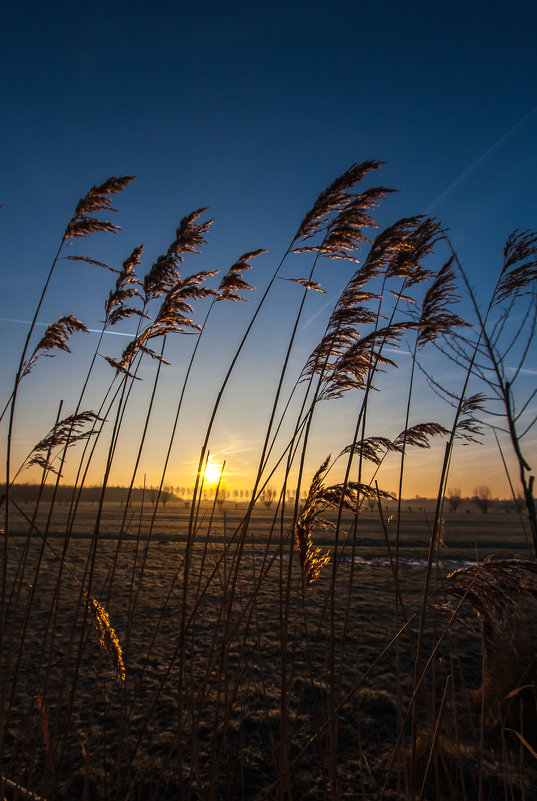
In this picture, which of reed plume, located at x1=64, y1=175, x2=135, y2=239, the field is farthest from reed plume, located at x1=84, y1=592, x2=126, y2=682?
reed plume, located at x1=64, y1=175, x2=135, y2=239

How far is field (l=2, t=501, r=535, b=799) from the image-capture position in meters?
2.10

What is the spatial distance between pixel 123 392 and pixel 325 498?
1.88m

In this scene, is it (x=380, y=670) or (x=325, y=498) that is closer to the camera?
(x=325, y=498)

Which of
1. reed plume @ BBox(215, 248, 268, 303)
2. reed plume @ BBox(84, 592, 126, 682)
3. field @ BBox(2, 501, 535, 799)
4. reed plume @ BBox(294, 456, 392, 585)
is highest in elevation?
reed plume @ BBox(215, 248, 268, 303)

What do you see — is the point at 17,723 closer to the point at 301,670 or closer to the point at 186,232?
the point at 301,670

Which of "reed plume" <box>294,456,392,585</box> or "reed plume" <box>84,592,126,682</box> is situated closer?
"reed plume" <box>84,592,126,682</box>

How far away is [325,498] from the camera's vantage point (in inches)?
102

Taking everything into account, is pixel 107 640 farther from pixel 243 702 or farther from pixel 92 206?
pixel 92 206

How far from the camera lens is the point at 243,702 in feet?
7.86

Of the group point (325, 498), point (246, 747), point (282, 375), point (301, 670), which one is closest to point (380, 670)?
point (301, 670)

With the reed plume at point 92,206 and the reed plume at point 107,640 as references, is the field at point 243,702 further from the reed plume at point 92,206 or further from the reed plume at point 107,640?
the reed plume at point 92,206

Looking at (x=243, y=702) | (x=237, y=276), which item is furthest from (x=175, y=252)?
(x=243, y=702)

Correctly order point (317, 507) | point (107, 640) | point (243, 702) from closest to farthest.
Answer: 1. point (107, 640)
2. point (243, 702)
3. point (317, 507)

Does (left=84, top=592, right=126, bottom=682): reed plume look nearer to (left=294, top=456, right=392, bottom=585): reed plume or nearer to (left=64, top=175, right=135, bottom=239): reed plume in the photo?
(left=294, top=456, right=392, bottom=585): reed plume
